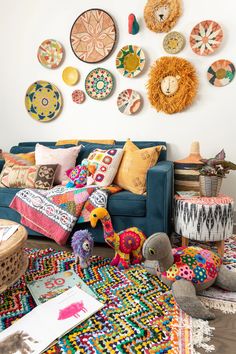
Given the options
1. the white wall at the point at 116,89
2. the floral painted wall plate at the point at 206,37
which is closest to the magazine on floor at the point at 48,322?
the white wall at the point at 116,89

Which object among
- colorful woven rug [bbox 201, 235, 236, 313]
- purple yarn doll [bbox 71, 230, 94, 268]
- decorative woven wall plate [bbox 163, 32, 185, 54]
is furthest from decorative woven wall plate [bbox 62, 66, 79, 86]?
colorful woven rug [bbox 201, 235, 236, 313]

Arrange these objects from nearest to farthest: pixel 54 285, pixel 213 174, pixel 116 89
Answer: pixel 54 285 < pixel 213 174 < pixel 116 89

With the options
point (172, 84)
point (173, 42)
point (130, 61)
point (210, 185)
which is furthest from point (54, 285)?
point (173, 42)

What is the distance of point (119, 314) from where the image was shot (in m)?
1.21

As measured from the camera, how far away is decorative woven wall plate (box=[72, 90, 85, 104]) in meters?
2.73

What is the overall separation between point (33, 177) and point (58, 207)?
0.47 metres

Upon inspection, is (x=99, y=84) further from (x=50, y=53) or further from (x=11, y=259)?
(x=11, y=259)

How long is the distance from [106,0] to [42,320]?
2706 mm

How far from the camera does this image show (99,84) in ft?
8.68

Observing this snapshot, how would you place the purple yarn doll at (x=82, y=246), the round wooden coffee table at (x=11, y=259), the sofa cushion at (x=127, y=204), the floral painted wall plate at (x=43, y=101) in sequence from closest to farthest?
the round wooden coffee table at (x=11, y=259)
the purple yarn doll at (x=82, y=246)
the sofa cushion at (x=127, y=204)
the floral painted wall plate at (x=43, y=101)

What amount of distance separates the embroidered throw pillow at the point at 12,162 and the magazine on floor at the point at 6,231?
0.82 meters

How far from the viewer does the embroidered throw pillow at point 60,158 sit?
7.67 ft

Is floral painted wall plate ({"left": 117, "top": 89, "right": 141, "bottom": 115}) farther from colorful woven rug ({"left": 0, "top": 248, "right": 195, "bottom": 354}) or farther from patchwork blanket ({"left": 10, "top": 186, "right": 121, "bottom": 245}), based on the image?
A: colorful woven rug ({"left": 0, "top": 248, "right": 195, "bottom": 354})

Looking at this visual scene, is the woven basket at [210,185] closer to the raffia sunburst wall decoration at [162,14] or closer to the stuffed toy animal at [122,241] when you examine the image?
the stuffed toy animal at [122,241]
